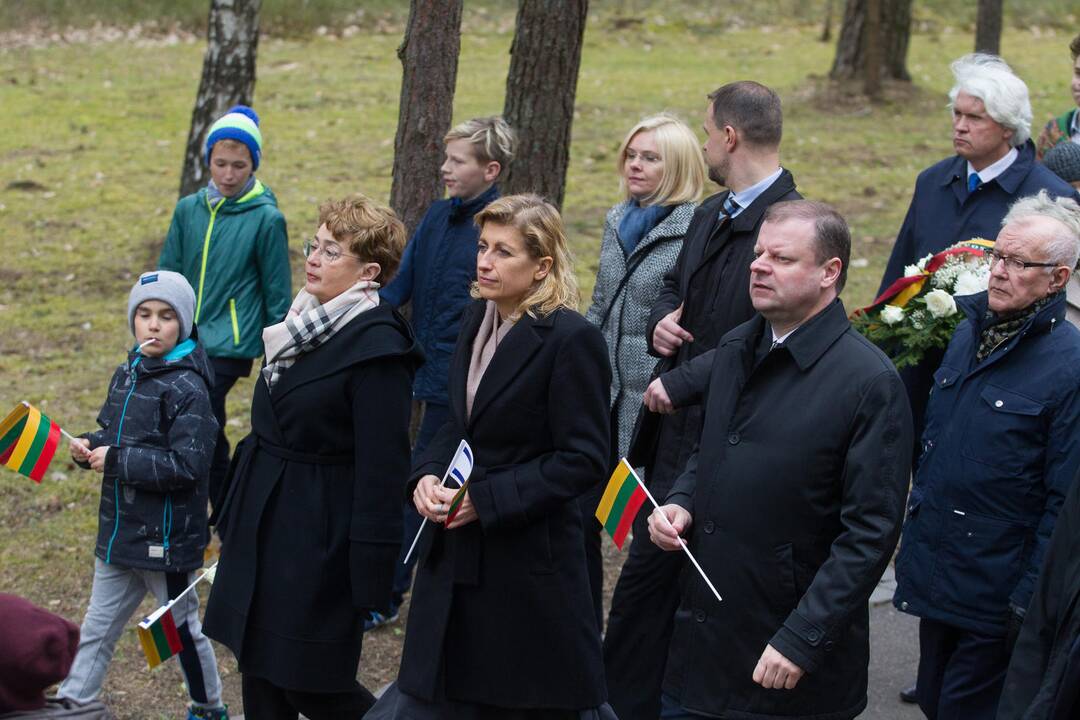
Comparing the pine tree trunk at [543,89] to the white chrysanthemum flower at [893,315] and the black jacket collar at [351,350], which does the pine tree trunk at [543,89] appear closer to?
the white chrysanthemum flower at [893,315]

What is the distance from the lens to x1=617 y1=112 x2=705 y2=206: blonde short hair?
5.23 metres

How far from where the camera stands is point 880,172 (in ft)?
46.4

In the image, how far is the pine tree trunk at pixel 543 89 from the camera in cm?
668

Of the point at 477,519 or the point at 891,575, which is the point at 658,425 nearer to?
the point at 477,519

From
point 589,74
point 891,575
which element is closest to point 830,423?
point 891,575

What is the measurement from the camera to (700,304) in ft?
15.5

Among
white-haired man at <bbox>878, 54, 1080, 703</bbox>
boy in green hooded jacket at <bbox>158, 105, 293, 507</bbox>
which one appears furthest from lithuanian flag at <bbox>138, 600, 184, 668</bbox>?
white-haired man at <bbox>878, 54, 1080, 703</bbox>

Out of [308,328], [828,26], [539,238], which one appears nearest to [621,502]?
[539,238]

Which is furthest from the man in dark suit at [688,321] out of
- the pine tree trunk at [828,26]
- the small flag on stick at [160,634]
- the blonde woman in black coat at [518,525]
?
the pine tree trunk at [828,26]

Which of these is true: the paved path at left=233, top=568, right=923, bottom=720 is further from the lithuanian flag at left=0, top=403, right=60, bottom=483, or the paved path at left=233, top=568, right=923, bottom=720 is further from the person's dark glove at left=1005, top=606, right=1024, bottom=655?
the person's dark glove at left=1005, top=606, right=1024, bottom=655

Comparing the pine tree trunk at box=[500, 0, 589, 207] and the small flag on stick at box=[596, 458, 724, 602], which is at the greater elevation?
the pine tree trunk at box=[500, 0, 589, 207]

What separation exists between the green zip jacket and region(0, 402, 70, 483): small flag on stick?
1.43m

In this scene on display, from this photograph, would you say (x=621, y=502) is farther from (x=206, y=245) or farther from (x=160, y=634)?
(x=206, y=245)

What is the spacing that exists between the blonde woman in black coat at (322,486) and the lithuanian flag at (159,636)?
10.0 inches
